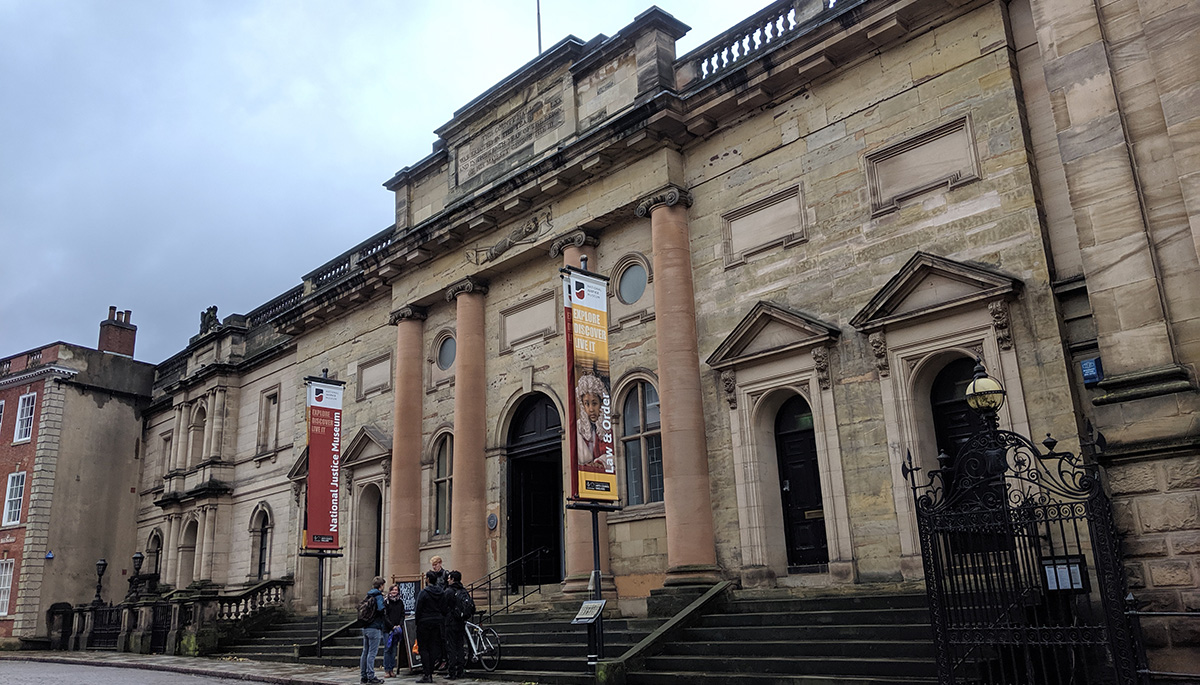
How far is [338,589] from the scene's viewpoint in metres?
23.1

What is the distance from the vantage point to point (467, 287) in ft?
66.5

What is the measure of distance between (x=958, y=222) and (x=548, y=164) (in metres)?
8.27

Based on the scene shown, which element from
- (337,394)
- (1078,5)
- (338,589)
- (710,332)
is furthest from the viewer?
(338,589)

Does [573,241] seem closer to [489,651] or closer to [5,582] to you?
[489,651]

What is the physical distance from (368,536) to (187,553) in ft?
38.3

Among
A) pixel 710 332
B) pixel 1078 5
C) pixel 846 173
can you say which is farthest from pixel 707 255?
pixel 1078 5

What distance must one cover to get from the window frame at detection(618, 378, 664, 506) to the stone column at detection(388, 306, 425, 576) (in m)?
6.27

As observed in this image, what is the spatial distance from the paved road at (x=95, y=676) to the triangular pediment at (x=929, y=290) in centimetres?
1211

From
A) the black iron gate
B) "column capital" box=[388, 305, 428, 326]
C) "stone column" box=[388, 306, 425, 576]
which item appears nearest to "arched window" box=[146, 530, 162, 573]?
"stone column" box=[388, 306, 425, 576]

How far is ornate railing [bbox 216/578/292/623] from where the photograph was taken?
76.6 feet

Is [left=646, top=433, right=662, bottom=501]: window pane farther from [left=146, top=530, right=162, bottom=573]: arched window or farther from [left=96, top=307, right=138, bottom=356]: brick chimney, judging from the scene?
[left=96, top=307, right=138, bottom=356]: brick chimney

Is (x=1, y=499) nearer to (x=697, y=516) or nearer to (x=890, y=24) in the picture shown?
(x=697, y=516)

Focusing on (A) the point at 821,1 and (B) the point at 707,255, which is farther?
(B) the point at 707,255

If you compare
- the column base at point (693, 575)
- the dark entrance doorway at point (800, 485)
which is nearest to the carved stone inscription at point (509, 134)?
the dark entrance doorway at point (800, 485)
